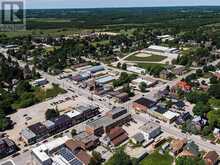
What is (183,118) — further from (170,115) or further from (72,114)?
(72,114)

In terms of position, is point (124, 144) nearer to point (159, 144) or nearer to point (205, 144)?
point (159, 144)

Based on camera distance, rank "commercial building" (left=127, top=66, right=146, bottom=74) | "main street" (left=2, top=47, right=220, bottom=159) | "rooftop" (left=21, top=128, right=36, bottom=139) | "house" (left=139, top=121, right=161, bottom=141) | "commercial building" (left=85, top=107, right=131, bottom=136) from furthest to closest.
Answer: "commercial building" (left=127, top=66, right=146, bottom=74) < "commercial building" (left=85, top=107, right=131, bottom=136) < "rooftop" (left=21, top=128, right=36, bottom=139) < "house" (left=139, top=121, right=161, bottom=141) < "main street" (left=2, top=47, right=220, bottom=159)

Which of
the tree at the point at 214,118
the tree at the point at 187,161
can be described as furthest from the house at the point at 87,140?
the tree at the point at 214,118

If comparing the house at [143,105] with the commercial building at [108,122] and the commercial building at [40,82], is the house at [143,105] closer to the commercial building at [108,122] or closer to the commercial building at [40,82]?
the commercial building at [108,122]

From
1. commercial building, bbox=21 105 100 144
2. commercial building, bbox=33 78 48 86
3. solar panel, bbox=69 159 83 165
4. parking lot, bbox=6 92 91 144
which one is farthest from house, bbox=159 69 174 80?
solar panel, bbox=69 159 83 165

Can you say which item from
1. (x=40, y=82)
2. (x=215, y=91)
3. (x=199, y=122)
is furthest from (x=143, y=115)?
(x=40, y=82)

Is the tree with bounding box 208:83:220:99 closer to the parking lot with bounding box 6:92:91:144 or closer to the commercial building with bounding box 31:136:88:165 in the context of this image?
the parking lot with bounding box 6:92:91:144
